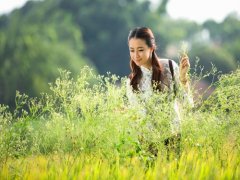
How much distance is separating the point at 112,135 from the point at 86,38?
176 feet

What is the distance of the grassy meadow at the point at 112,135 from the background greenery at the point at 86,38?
96.9ft

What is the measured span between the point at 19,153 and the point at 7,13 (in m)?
58.8

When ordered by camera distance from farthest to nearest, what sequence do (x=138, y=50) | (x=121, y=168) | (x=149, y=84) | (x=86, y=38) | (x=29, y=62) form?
(x=86, y=38) < (x=29, y=62) < (x=149, y=84) < (x=138, y=50) < (x=121, y=168)

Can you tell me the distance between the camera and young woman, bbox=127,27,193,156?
4738 millimetres

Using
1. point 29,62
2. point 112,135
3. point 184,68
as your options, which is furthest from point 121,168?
point 29,62

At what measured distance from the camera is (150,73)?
502cm

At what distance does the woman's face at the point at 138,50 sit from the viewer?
4.83 m

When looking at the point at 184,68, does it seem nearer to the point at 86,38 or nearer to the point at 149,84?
the point at 149,84

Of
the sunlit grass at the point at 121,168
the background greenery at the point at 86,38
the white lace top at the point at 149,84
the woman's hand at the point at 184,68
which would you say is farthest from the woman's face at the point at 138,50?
the background greenery at the point at 86,38

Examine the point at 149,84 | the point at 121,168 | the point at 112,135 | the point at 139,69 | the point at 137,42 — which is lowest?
the point at 121,168

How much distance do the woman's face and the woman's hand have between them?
31 cm

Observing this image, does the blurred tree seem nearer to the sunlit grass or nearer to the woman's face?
the woman's face

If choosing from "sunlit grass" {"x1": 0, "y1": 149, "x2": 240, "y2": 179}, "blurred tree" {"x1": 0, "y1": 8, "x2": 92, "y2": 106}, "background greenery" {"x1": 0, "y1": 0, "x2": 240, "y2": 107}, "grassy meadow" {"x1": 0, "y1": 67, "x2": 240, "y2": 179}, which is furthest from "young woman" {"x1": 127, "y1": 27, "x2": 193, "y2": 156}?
"background greenery" {"x1": 0, "y1": 0, "x2": 240, "y2": 107}

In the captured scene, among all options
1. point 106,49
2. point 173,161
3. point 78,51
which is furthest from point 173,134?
point 106,49
